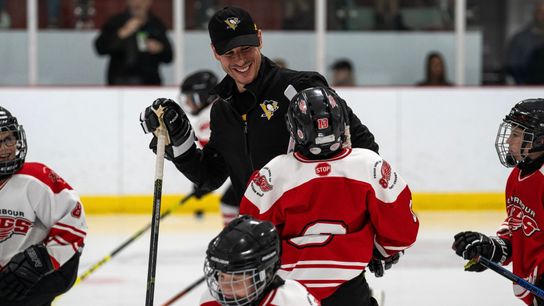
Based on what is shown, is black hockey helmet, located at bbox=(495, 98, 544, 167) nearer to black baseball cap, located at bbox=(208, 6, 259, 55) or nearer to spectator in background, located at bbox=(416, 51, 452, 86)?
black baseball cap, located at bbox=(208, 6, 259, 55)

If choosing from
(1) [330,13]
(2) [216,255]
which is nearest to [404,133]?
(1) [330,13]

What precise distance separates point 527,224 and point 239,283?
3.78 feet

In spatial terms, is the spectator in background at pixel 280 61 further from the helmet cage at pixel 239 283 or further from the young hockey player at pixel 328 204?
the helmet cage at pixel 239 283

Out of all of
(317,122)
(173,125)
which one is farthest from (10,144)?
(317,122)

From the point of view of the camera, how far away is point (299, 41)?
8555 mm

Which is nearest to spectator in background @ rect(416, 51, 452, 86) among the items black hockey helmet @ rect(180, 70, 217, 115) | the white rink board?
the white rink board

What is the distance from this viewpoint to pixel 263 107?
3.20 metres

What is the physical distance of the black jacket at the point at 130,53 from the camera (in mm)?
8375

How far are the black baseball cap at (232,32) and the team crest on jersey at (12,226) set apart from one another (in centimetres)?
73

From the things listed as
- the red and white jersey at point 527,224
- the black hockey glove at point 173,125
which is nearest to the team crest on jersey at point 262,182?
the black hockey glove at point 173,125

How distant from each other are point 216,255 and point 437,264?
12.6ft

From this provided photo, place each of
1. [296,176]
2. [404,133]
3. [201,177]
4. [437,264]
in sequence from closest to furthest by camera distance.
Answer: [296,176] < [201,177] < [437,264] < [404,133]

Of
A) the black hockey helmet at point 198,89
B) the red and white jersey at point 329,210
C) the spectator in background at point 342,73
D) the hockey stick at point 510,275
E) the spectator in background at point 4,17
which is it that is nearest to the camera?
the red and white jersey at point 329,210

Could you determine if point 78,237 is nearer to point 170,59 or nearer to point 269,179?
point 269,179
